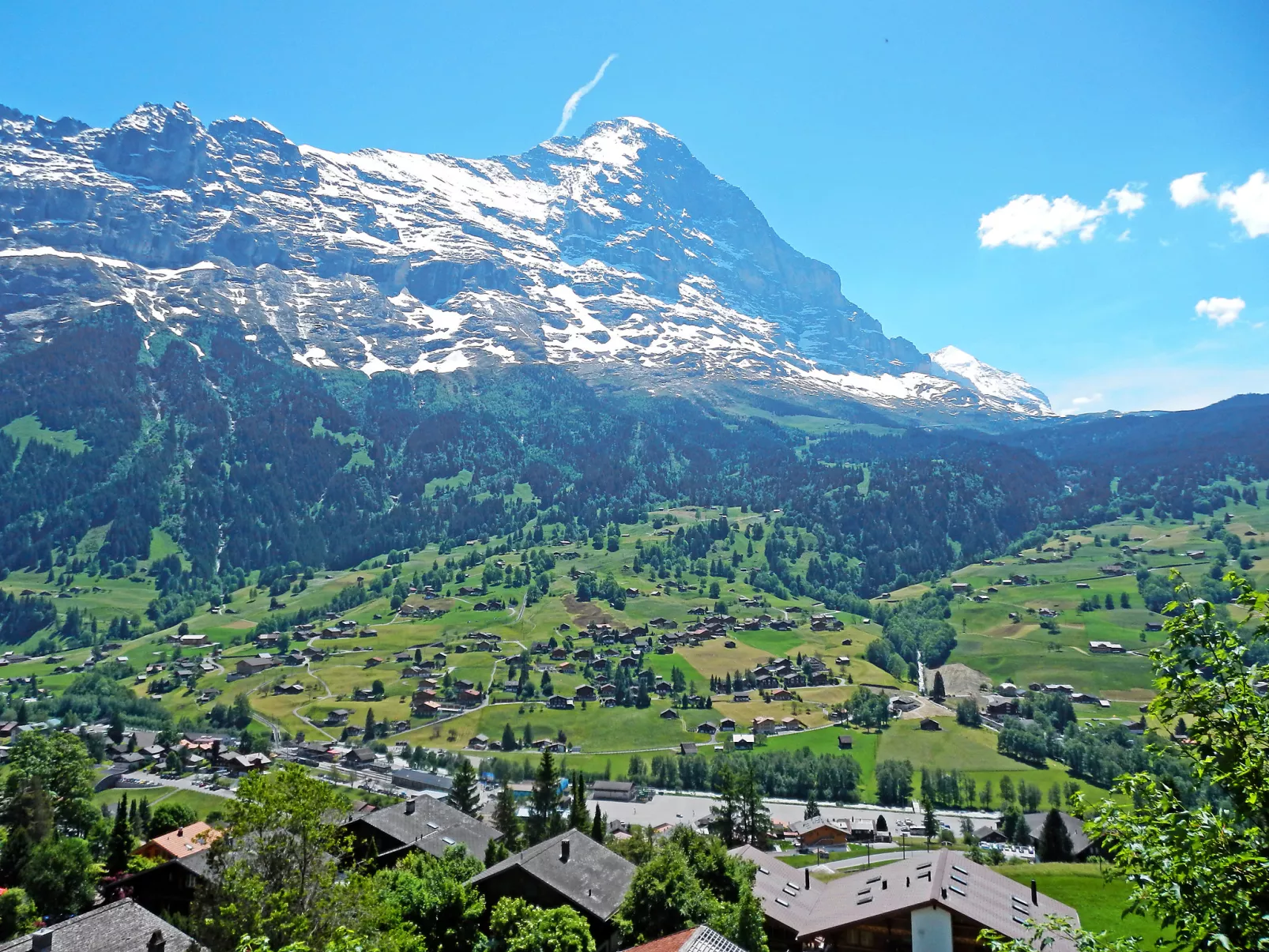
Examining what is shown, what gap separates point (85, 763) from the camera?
9806 centimetres

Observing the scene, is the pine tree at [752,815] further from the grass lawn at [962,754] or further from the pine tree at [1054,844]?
the grass lawn at [962,754]

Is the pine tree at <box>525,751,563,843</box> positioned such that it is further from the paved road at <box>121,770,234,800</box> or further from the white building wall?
the paved road at <box>121,770,234,800</box>

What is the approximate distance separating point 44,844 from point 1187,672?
83652 mm

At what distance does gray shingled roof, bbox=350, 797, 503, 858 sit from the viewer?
63.6 meters

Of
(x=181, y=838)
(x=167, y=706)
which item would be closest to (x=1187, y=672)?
(x=181, y=838)

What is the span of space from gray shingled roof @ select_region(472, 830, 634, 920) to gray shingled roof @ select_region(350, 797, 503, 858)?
450 inches

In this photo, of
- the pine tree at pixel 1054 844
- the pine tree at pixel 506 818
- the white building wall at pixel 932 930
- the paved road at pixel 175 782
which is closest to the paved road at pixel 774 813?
the pine tree at pixel 1054 844

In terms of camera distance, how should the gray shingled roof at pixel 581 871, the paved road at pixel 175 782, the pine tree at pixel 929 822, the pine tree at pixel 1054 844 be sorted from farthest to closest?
the paved road at pixel 175 782, the pine tree at pixel 929 822, the pine tree at pixel 1054 844, the gray shingled roof at pixel 581 871

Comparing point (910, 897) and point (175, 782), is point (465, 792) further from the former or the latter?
point (175, 782)

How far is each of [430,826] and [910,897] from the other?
3815 cm

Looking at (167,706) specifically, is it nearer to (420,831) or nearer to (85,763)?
(85,763)

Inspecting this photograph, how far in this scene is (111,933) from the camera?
40.5 meters

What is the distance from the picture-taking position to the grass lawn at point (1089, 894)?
193 feet

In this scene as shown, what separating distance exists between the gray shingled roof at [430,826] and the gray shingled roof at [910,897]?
23.9m
